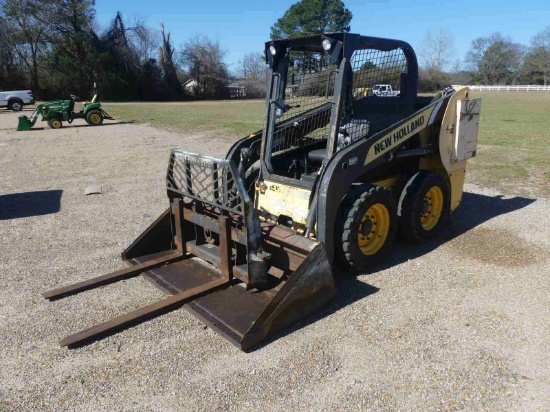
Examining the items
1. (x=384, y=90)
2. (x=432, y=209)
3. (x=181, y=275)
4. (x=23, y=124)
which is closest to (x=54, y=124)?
(x=23, y=124)

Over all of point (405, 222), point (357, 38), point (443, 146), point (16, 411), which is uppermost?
point (357, 38)

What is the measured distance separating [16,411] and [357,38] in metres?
4.09

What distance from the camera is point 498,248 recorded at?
5.48m

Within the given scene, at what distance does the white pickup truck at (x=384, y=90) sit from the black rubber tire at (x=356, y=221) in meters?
1.24

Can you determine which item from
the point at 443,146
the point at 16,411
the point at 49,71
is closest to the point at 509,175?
the point at 443,146

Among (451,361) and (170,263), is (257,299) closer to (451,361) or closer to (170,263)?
(170,263)

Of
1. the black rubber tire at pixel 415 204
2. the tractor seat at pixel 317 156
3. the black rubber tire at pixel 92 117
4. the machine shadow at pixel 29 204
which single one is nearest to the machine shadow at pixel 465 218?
the black rubber tire at pixel 415 204

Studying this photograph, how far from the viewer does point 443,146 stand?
5691 mm

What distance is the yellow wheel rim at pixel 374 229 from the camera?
4723mm

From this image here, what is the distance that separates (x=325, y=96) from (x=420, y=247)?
2.12 metres

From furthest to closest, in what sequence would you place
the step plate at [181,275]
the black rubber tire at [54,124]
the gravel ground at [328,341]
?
the black rubber tire at [54,124] < the step plate at [181,275] < the gravel ground at [328,341]

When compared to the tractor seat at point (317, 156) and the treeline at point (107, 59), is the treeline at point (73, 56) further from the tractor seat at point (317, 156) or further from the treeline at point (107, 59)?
the tractor seat at point (317, 156)

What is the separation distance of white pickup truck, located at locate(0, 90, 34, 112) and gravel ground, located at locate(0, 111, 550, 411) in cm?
2988

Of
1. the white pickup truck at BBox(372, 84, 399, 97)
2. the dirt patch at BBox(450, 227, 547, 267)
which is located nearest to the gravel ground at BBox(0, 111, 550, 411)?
the dirt patch at BBox(450, 227, 547, 267)
